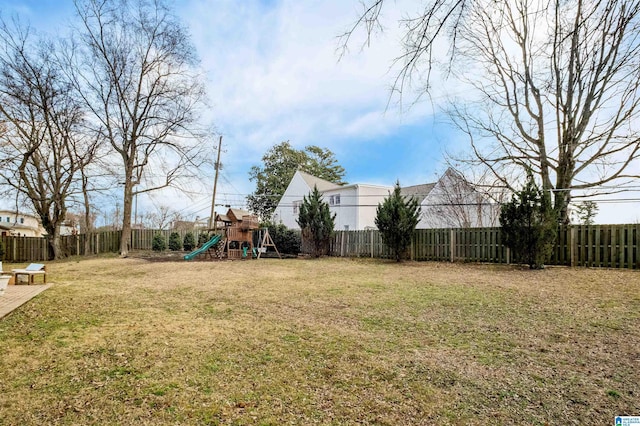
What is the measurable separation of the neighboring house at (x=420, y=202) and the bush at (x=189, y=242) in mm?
6989

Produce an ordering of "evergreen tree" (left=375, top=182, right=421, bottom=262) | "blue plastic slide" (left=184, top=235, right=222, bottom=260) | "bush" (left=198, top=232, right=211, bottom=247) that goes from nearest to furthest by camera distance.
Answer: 1. "evergreen tree" (left=375, top=182, right=421, bottom=262)
2. "blue plastic slide" (left=184, top=235, right=222, bottom=260)
3. "bush" (left=198, top=232, right=211, bottom=247)

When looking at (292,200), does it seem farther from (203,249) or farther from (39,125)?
(39,125)

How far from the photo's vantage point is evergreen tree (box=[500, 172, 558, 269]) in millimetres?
10344

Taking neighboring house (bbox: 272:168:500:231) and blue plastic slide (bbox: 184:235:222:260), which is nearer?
blue plastic slide (bbox: 184:235:222:260)

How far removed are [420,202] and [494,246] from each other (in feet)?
40.4

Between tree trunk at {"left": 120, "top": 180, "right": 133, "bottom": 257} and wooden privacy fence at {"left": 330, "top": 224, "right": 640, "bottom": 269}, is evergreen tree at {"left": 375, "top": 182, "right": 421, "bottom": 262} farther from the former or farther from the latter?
tree trunk at {"left": 120, "top": 180, "right": 133, "bottom": 257}

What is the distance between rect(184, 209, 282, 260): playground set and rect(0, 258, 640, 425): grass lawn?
11.0 metres

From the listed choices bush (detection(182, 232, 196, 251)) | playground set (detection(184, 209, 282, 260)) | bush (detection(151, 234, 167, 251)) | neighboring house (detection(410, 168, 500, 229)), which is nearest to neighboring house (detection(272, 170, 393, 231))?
neighboring house (detection(410, 168, 500, 229))

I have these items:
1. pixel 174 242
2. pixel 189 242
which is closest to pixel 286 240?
pixel 189 242

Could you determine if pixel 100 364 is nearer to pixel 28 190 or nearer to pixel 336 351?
pixel 336 351

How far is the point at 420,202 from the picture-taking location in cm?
2477

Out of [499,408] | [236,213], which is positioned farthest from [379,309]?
[236,213]

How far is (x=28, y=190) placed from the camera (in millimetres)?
17094

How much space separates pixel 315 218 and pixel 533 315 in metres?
12.7
